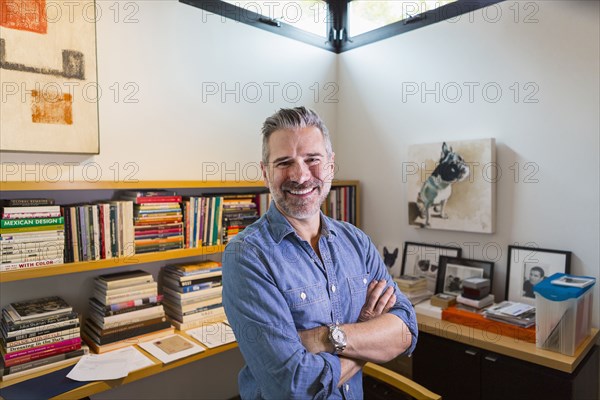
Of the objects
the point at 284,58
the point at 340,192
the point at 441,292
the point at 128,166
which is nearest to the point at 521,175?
the point at 441,292

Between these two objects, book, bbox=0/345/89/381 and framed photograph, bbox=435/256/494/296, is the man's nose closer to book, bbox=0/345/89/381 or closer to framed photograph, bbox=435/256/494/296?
book, bbox=0/345/89/381

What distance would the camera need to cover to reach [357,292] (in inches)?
57.2

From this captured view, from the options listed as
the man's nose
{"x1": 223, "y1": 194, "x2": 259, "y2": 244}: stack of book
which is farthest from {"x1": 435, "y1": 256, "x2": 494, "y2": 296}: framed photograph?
the man's nose

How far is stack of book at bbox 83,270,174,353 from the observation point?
1.92 meters

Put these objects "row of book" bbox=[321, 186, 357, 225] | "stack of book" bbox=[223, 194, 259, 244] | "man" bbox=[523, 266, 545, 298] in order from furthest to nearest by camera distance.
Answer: "row of book" bbox=[321, 186, 357, 225] < "stack of book" bbox=[223, 194, 259, 244] < "man" bbox=[523, 266, 545, 298]

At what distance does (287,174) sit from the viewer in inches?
54.4

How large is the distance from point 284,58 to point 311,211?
186 cm

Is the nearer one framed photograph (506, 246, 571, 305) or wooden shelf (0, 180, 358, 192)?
wooden shelf (0, 180, 358, 192)

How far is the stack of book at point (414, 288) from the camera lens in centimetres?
253

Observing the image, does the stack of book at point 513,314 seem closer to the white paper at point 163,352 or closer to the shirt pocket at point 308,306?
the shirt pocket at point 308,306

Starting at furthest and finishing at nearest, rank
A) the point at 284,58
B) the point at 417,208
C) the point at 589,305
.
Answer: the point at 284,58 → the point at 417,208 → the point at 589,305

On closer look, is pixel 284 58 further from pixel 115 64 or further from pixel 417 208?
pixel 417 208

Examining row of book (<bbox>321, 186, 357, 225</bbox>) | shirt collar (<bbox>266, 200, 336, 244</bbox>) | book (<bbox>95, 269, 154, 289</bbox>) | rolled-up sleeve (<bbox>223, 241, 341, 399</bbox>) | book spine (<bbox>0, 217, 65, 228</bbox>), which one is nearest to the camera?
rolled-up sleeve (<bbox>223, 241, 341, 399</bbox>)

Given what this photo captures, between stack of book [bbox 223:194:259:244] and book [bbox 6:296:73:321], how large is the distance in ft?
2.82
